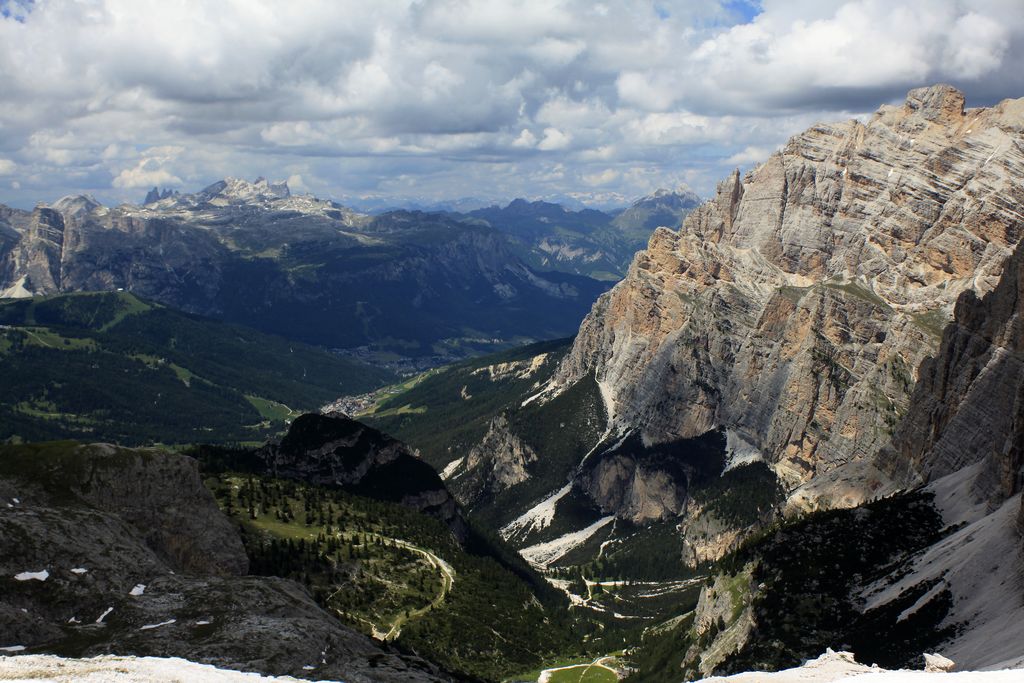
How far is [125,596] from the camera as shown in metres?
90.8

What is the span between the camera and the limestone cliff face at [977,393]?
15316 centimetres

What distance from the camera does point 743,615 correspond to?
15375 cm

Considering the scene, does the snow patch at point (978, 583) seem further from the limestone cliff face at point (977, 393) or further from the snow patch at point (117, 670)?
the snow patch at point (117, 670)

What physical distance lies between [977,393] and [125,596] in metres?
150

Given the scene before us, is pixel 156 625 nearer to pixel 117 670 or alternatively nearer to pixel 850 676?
pixel 117 670

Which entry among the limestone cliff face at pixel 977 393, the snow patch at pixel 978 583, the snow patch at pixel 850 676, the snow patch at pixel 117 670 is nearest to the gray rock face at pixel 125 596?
the snow patch at pixel 117 670

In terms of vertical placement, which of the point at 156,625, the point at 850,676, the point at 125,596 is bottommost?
the point at 850,676

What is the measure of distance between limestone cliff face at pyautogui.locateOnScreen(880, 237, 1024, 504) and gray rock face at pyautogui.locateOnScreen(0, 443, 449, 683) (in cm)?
10244

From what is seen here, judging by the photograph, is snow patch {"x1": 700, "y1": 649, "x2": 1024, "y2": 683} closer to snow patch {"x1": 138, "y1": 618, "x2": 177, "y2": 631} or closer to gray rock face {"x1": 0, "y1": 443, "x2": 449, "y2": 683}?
gray rock face {"x1": 0, "y1": 443, "x2": 449, "y2": 683}

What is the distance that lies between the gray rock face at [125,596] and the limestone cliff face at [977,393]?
102m

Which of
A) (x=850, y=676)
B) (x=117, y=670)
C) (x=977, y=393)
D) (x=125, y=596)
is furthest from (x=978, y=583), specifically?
(x=125, y=596)

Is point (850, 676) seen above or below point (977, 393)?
above

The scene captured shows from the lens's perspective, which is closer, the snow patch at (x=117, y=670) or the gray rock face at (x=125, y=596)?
the snow patch at (x=117, y=670)

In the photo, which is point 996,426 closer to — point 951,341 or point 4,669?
point 951,341
